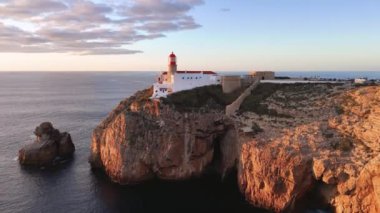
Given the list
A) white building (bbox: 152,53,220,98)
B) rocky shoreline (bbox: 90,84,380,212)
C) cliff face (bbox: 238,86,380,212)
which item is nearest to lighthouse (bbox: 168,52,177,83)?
white building (bbox: 152,53,220,98)

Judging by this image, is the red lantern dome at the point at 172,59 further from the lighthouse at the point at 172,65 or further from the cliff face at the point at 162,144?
the cliff face at the point at 162,144

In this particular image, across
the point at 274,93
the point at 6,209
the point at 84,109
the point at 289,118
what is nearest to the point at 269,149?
the point at 289,118

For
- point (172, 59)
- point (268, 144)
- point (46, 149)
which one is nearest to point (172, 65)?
point (172, 59)

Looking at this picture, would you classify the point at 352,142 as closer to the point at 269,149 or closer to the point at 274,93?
the point at 269,149

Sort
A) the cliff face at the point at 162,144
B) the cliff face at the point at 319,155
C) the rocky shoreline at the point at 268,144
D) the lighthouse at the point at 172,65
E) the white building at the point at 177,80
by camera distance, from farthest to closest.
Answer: the lighthouse at the point at 172,65 → the white building at the point at 177,80 → the cliff face at the point at 162,144 → the rocky shoreline at the point at 268,144 → the cliff face at the point at 319,155

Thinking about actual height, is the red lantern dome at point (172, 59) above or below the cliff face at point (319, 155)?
above

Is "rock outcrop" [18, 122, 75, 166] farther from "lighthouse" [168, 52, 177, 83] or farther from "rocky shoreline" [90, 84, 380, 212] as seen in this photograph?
"lighthouse" [168, 52, 177, 83]

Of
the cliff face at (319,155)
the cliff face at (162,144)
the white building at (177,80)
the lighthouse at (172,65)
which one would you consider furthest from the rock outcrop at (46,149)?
the cliff face at (319,155)
